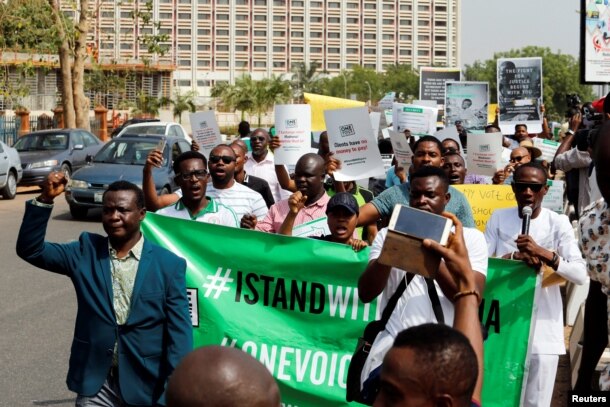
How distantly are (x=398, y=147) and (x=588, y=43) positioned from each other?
189 cm

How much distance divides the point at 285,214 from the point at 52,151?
1973 cm

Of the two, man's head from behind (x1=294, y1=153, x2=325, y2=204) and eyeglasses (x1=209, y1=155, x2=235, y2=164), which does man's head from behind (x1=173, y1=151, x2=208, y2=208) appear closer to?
man's head from behind (x1=294, y1=153, x2=325, y2=204)

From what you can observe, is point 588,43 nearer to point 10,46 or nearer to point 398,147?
point 398,147

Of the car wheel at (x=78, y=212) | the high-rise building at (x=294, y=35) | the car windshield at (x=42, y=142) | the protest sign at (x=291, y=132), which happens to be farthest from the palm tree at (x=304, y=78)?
the protest sign at (x=291, y=132)

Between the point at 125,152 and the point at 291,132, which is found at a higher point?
the point at 291,132

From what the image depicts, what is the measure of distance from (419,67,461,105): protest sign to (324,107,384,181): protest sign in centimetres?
1487

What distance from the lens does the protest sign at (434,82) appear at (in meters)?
23.7

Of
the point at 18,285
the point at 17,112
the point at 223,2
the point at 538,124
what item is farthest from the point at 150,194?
the point at 223,2

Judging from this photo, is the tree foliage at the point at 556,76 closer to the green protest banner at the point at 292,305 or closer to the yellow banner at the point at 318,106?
the yellow banner at the point at 318,106

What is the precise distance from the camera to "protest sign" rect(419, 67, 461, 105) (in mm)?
23703

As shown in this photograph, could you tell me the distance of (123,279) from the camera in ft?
16.5

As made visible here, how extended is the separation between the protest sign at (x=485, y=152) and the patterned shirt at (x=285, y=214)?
11.0 feet

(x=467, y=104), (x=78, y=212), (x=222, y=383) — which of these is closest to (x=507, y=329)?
(x=222, y=383)

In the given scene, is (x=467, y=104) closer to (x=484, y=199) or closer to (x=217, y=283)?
(x=484, y=199)
